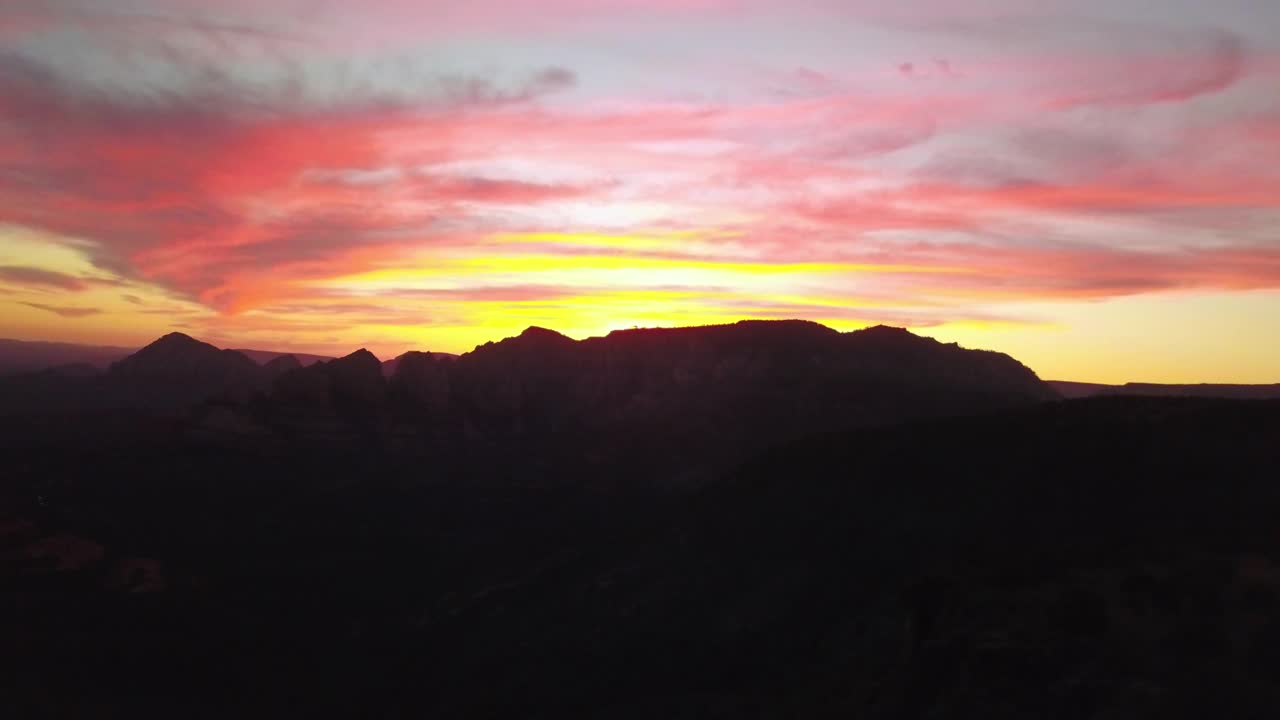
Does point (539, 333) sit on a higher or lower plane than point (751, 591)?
higher

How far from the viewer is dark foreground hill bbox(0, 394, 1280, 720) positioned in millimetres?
26469

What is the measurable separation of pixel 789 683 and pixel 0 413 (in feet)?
417

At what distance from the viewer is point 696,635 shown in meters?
44.4

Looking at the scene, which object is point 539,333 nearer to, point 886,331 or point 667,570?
point 886,331

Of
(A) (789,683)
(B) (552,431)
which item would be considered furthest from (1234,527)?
(B) (552,431)

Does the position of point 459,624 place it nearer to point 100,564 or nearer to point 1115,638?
point 100,564

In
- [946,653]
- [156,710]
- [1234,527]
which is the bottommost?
[156,710]

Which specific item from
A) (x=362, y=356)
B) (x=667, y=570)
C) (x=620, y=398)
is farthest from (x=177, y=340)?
(x=667, y=570)

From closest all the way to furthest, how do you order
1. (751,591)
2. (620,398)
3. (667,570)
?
(751,591) → (667,570) → (620,398)

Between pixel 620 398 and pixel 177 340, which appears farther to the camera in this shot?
pixel 177 340

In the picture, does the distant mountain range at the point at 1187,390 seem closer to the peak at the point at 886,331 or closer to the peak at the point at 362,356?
the peak at the point at 886,331

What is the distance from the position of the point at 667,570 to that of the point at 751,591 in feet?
20.7

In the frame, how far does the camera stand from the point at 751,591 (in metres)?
46.9

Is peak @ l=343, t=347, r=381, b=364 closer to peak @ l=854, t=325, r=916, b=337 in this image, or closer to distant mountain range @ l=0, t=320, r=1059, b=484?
distant mountain range @ l=0, t=320, r=1059, b=484
